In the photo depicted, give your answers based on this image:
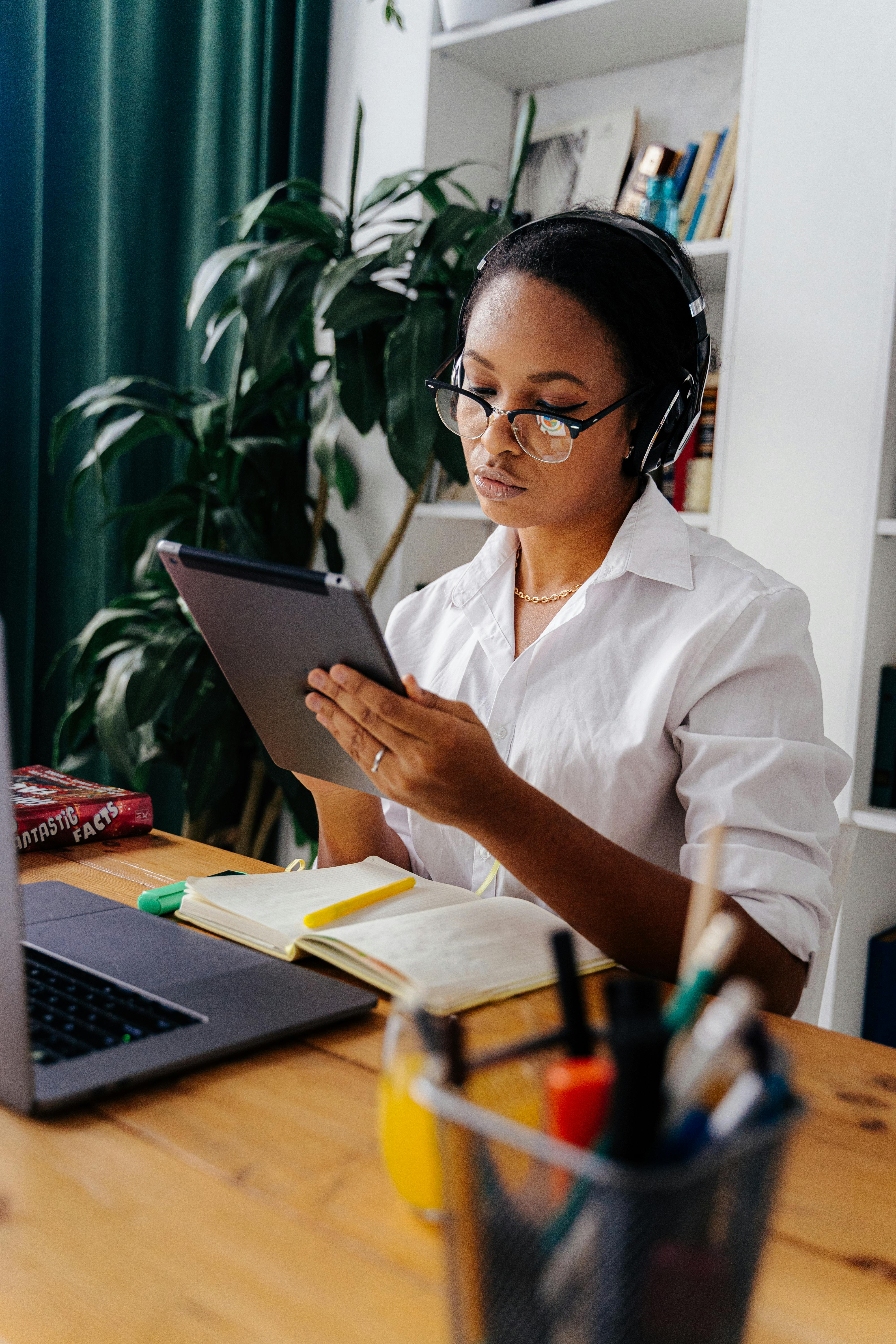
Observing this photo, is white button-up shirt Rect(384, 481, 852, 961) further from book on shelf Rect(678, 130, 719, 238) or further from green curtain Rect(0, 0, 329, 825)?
green curtain Rect(0, 0, 329, 825)

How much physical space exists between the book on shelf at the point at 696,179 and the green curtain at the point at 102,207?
952 millimetres

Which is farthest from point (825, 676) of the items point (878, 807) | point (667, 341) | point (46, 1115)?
point (46, 1115)

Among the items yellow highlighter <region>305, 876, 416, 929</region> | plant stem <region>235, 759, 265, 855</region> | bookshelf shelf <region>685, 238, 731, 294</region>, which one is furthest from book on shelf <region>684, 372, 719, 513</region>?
yellow highlighter <region>305, 876, 416, 929</region>

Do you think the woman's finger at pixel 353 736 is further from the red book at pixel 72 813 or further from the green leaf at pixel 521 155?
the green leaf at pixel 521 155

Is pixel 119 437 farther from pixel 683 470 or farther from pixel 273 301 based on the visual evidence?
pixel 683 470

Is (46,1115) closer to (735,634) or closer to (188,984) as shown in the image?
(188,984)

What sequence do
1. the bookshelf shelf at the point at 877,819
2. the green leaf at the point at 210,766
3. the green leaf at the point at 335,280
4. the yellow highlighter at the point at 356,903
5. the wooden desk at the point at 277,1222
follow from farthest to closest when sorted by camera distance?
the green leaf at the point at 210,766 < the green leaf at the point at 335,280 < the bookshelf shelf at the point at 877,819 < the yellow highlighter at the point at 356,903 < the wooden desk at the point at 277,1222

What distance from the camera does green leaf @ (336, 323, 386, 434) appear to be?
6.84ft

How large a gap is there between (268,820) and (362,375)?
3.29 feet

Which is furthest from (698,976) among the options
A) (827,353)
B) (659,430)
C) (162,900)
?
(827,353)

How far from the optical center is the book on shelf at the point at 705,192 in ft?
Result: 6.91

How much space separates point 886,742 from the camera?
1836mm

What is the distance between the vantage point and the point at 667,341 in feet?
3.94

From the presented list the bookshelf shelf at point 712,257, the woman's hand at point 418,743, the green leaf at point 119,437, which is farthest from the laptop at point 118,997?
the bookshelf shelf at point 712,257
